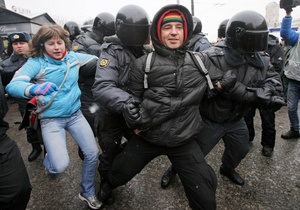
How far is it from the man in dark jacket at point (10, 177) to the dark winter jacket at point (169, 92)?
3.50 ft

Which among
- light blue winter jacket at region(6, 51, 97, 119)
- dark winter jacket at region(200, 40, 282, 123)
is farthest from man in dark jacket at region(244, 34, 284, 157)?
light blue winter jacket at region(6, 51, 97, 119)

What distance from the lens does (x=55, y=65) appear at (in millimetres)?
2453

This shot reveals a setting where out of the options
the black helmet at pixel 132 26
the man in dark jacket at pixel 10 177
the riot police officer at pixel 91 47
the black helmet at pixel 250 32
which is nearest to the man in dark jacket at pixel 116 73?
the black helmet at pixel 132 26

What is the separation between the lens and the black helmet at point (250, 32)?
89.0 inches

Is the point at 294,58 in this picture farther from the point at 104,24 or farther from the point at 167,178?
the point at 104,24

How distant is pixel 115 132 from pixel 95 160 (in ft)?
1.20

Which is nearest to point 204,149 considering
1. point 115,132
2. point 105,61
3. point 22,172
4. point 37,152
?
point 115,132

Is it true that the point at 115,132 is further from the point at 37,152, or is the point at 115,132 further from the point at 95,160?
the point at 37,152

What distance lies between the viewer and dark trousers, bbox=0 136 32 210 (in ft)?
5.82

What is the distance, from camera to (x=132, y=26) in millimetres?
2277

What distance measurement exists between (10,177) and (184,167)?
1417mm

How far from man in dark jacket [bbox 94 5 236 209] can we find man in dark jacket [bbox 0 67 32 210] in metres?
0.89

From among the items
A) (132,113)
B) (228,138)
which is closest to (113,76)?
(132,113)

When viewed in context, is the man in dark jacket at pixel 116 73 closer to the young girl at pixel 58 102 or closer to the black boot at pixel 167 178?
the young girl at pixel 58 102
